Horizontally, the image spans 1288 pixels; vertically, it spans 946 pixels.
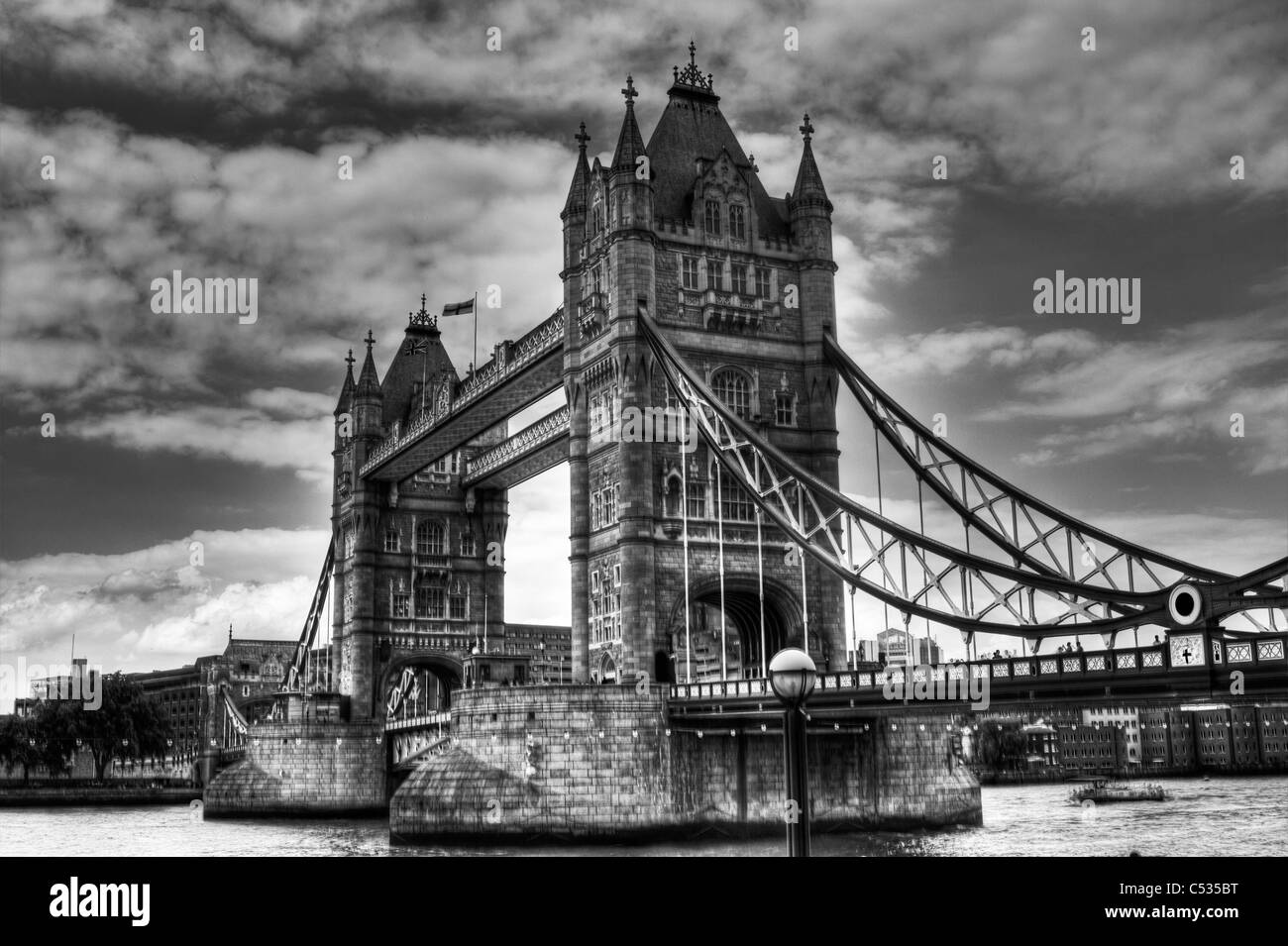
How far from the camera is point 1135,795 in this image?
98938 mm

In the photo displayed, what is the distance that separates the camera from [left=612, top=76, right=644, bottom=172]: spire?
52.2 meters

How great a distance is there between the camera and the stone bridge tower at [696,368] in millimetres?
51125

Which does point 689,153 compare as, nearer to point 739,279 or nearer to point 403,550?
point 739,279

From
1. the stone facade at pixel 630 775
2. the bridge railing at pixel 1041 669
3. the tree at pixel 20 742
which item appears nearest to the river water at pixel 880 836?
the stone facade at pixel 630 775

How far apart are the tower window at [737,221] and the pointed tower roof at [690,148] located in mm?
675

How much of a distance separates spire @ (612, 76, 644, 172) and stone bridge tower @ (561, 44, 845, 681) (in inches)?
3.2

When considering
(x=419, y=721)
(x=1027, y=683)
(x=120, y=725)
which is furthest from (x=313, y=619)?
(x=1027, y=683)

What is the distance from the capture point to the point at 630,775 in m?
44.9

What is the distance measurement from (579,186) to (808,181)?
901 centimetres

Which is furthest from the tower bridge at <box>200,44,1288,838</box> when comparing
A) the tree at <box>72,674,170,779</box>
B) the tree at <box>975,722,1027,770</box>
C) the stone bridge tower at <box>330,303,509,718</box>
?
the tree at <box>975,722,1027,770</box>

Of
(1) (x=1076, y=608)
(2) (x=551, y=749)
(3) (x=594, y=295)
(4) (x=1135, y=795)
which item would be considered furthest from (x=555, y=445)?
(4) (x=1135, y=795)

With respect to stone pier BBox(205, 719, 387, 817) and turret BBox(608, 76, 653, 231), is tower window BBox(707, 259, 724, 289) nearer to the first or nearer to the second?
turret BBox(608, 76, 653, 231)

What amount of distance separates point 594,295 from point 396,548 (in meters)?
36.3
